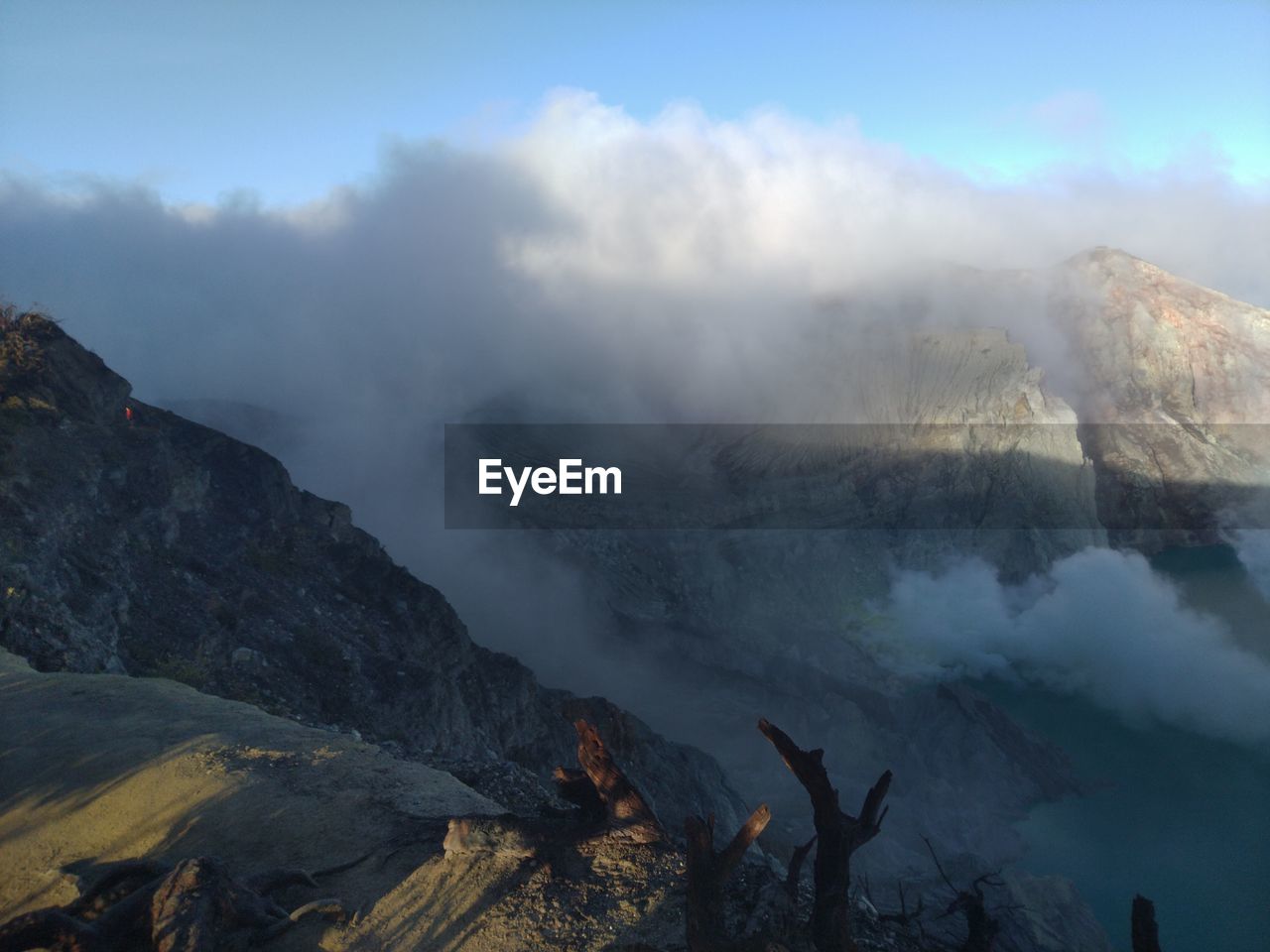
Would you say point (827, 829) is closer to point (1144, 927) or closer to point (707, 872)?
point (707, 872)

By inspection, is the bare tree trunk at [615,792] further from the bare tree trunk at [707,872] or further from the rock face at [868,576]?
the rock face at [868,576]

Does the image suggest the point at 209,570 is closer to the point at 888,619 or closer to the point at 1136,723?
the point at 888,619

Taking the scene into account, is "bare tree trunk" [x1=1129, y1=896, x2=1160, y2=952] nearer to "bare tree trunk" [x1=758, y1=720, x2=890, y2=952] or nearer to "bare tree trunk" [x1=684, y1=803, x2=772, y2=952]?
"bare tree trunk" [x1=758, y1=720, x2=890, y2=952]

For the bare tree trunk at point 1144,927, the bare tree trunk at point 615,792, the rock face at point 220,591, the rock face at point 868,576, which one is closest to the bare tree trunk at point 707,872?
the bare tree trunk at point 615,792

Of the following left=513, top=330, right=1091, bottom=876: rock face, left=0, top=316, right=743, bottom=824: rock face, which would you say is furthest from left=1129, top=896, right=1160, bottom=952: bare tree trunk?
left=513, top=330, right=1091, bottom=876: rock face

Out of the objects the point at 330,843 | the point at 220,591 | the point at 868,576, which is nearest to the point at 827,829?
the point at 330,843

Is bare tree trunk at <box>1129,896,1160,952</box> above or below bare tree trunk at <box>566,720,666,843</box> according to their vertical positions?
below
